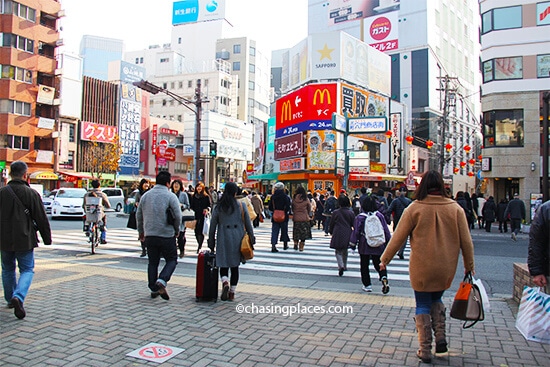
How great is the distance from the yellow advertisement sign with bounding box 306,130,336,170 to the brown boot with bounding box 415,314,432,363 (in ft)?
92.8

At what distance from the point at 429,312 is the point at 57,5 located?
45.7 metres

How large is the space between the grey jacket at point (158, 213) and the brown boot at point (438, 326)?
11.4 feet

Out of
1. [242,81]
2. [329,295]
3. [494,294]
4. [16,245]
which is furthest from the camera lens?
[242,81]

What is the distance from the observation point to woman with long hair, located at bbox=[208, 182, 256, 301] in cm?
592

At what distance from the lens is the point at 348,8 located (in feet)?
215

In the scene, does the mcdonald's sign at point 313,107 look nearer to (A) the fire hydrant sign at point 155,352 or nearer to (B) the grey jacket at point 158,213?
(B) the grey jacket at point 158,213

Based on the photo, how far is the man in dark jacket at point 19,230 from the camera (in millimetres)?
4902

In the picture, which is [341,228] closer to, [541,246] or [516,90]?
[541,246]

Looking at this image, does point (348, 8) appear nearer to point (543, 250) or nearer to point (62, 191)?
point (62, 191)

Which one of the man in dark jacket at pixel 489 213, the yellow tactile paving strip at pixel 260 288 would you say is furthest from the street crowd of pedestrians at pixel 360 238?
the man in dark jacket at pixel 489 213

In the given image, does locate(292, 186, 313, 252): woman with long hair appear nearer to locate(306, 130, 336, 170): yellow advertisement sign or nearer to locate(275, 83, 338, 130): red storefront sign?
locate(306, 130, 336, 170): yellow advertisement sign

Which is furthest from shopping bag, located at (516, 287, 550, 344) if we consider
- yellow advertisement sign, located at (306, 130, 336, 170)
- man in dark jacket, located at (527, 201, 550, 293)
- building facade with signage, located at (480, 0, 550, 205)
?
yellow advertisement sign, located at (306, 130, 336, 170)

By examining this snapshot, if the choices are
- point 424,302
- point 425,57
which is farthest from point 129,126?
point 424,302

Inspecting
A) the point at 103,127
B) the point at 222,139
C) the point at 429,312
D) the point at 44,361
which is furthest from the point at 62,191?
the point at 222,139
